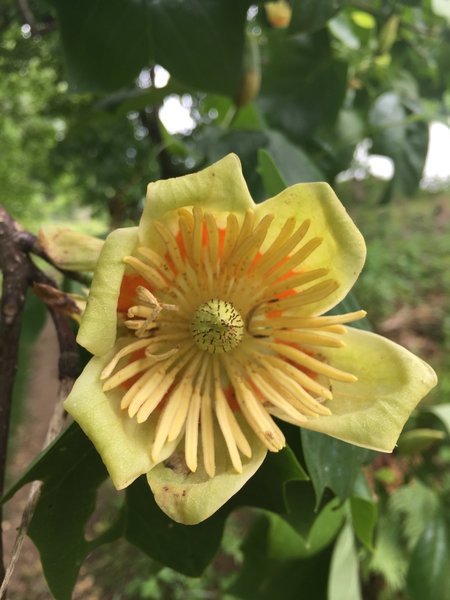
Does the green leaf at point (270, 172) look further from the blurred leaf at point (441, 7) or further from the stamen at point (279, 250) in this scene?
the blurred leaf at point (441, 7)

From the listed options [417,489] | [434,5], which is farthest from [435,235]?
[434,5]

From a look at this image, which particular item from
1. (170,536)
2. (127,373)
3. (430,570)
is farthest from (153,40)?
(430,570)

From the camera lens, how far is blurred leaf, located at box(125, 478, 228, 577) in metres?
0.64

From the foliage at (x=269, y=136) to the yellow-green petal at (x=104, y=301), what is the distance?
0.11m

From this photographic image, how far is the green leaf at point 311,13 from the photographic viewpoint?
82cm

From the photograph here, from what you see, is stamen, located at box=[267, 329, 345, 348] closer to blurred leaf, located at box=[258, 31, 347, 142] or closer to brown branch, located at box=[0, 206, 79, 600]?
brown branch, located at box=[0, 206, 79, 600]

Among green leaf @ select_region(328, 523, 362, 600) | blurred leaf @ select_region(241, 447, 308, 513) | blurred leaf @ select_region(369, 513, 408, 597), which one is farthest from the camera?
blurred leaf @ select_region(369, 513, 408, 597)

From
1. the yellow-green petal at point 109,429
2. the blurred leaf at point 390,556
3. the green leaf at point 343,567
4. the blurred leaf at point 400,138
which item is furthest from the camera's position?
the blurred leaf at point 390,556

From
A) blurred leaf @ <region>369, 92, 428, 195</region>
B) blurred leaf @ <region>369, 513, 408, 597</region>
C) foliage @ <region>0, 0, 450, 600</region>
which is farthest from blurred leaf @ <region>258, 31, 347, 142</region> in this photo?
blurred leaf @ <region>369, 513, 408, 597</region>

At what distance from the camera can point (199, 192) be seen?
1.64 ft

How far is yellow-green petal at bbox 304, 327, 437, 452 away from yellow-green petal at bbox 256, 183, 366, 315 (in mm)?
56

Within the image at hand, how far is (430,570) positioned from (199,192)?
1.07 metres

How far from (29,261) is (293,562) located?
807 millimetres

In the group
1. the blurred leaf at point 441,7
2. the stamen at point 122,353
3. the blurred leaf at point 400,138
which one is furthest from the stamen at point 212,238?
the blurred leaf at point 400,138
